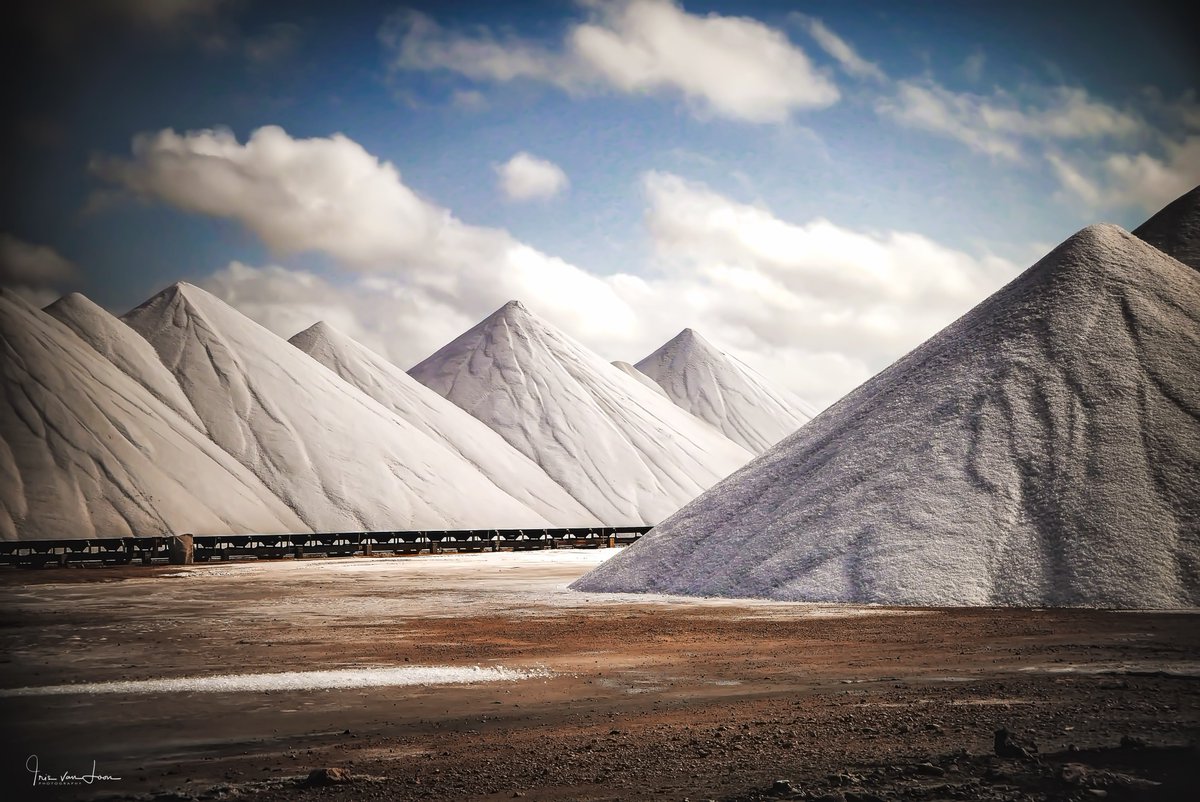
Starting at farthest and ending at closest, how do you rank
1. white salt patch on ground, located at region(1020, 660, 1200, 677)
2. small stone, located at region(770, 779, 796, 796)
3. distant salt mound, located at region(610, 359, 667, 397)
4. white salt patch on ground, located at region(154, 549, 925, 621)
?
distant salt mound, located at region(610, 359, 667, 397) → white salt patch on ground, located at region(154, 549, 925, 621) → white salt patch on ground, located at region(1020, 660, 1200, 677) → small stone, located at region(770, 779, 796, 796)

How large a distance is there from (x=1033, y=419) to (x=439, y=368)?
274 ft

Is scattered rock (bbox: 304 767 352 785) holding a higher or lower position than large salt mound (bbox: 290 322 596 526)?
lower

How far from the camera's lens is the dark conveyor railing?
35562 mm

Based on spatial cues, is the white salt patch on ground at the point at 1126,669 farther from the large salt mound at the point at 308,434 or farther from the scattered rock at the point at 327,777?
the large salt mound at the point at 308,434

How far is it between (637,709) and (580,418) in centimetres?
8139

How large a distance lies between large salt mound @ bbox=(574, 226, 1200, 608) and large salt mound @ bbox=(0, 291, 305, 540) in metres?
32.7

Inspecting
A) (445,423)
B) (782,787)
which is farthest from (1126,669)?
(445,423)

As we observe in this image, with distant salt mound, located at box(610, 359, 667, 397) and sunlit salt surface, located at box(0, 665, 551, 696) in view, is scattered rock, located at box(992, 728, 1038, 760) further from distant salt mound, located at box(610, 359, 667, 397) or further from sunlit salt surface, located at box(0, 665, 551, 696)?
distant salt mound, located at box(610, 359, 667, 397)

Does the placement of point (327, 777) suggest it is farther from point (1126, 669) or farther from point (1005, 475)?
point (1005, 475)

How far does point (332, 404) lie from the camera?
216ft

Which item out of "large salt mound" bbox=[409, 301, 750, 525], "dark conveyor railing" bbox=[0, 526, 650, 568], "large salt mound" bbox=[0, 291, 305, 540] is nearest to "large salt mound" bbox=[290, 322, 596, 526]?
"large salt mound" bbox=[409, 301, 750, 525]

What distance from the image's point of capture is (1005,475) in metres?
20.4

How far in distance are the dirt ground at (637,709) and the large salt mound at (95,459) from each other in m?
32.4

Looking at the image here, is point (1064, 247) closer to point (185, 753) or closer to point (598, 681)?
point (598, 681)
